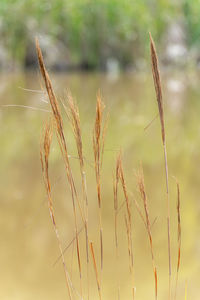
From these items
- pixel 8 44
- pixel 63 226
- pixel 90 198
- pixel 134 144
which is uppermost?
pixel 8 44

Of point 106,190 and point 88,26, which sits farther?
point 88,26

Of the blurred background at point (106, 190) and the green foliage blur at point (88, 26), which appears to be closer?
the blurred background at point (106, 190)

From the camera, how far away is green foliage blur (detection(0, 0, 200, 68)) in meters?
11.3

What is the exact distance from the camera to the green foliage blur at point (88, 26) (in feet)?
37.1

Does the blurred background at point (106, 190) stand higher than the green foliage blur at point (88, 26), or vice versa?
the green foliage blur at point (88, 26)

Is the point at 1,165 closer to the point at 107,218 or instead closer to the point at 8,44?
the point at 107,218

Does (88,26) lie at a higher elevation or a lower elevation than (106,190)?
higher

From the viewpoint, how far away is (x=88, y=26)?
12.1 meters

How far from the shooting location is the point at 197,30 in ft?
49.2

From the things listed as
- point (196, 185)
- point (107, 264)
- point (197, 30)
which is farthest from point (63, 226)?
point (197, 30)

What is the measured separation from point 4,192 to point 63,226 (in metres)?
0.51

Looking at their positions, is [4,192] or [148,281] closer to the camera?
[148,281]

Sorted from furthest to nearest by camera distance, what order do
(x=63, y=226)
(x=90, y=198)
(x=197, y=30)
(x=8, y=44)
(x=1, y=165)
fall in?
(x=197, y=30), (x=8, y=44), (x=1, y=165), (x=90, y=198), (x=63, y=226)

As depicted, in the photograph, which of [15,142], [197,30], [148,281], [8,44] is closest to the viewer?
[148,281]
